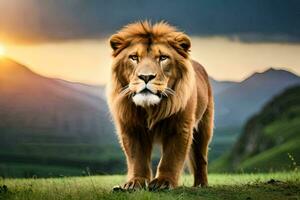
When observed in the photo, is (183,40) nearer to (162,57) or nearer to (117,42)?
(162,57)

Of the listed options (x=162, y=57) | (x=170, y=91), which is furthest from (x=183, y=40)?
(x=170, y=91)

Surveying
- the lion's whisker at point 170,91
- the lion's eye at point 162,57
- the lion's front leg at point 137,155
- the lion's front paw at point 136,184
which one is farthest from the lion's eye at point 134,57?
the lion's front paw at point 136,184

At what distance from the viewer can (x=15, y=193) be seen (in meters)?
4.83

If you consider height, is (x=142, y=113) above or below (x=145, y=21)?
below

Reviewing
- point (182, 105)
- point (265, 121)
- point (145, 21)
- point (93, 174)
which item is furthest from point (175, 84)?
point (265, 121)

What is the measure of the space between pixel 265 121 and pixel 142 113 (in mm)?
12653

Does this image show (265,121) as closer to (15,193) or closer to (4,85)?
(4,85)

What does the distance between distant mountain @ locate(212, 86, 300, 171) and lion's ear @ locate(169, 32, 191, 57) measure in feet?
20.5

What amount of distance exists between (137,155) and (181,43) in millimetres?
786

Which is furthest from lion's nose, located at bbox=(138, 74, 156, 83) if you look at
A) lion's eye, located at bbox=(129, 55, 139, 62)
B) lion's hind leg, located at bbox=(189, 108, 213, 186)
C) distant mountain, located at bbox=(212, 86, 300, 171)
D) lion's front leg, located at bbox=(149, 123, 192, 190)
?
distant mountain, located at bbox=(212, 86, 300, 171)

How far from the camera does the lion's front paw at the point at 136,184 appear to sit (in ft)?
15.5

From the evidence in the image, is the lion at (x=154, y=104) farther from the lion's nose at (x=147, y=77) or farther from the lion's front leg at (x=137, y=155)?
the lion's nose at (x=147, y=77)

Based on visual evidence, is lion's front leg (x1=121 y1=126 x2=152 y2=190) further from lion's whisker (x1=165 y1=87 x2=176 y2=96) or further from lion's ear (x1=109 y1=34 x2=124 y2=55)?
lion's ear (x1=109 y1=34 x2=124 y2=55)

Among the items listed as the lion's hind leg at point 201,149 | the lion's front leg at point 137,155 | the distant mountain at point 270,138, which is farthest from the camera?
the distant mountain at point 270,138
